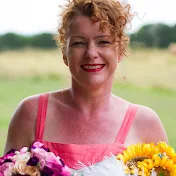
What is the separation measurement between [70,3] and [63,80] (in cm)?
33

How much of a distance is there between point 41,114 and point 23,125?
0.07 meters

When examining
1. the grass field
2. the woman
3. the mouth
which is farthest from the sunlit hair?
the grass field

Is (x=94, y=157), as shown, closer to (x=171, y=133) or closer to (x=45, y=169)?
(x=45, y=169)

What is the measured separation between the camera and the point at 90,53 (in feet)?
4.91

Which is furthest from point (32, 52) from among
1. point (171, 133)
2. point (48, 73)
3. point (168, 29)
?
point (171, 133)

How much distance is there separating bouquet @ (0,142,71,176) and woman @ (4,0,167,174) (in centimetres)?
32

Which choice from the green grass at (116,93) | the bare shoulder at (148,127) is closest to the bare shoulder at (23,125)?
the bare shoulder at (148,127)

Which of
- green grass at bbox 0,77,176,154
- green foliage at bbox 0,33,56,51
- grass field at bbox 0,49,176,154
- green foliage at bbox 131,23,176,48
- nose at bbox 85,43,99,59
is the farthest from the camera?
green grass at bbox 0,77,176,154

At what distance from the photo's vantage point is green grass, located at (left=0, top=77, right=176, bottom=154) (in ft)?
20.6

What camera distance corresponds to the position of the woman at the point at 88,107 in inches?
59.8

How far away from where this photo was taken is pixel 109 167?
4.91 feet

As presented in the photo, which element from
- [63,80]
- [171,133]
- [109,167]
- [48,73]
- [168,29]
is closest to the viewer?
[109,167]

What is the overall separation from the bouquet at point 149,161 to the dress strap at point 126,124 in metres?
0.30

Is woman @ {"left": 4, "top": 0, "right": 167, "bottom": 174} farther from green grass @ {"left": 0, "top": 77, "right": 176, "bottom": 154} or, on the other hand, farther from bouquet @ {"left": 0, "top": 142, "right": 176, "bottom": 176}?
green grass @ {"left": 0, "top": 77, "right": 176, "bottom": 154}
